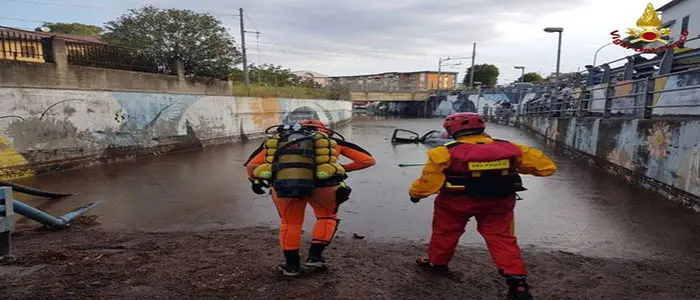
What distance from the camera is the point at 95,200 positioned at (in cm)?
714

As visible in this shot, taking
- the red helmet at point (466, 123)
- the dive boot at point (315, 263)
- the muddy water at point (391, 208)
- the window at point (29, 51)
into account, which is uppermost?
the window at point (29, 51)

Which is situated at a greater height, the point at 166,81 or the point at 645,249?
the point at 166,81

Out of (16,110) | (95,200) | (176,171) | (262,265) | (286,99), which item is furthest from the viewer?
(286,99)

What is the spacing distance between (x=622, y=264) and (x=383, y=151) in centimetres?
1130

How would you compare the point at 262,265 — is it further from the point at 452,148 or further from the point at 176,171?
the point at 176,171

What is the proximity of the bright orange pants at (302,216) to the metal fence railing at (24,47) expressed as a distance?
32.6 feet

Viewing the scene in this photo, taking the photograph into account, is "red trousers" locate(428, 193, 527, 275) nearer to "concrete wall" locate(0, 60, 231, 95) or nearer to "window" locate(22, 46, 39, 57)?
"concrete wall" locate(0, 60, 231, 95)

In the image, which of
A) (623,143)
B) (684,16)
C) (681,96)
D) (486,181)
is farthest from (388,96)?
(486,181)

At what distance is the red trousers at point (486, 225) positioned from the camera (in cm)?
308

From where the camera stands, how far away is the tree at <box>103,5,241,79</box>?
16844 millimetres

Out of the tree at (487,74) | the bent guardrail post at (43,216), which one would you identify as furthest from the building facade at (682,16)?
the tree at (487,74)

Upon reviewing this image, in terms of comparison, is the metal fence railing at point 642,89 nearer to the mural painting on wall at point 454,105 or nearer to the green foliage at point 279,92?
the green foliage at point 279,92

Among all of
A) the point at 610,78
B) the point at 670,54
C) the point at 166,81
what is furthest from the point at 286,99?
the point at 670,54

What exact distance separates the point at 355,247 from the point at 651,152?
594 cm
